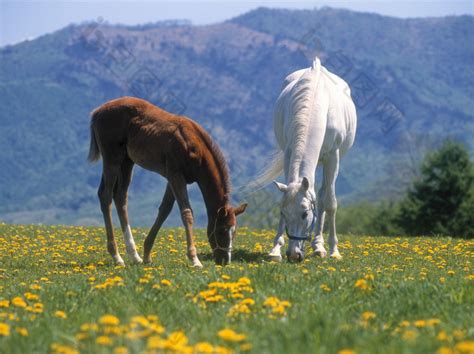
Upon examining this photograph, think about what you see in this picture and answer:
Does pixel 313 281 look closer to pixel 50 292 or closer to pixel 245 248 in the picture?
pixel 50 292

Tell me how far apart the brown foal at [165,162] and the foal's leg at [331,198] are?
2691mm

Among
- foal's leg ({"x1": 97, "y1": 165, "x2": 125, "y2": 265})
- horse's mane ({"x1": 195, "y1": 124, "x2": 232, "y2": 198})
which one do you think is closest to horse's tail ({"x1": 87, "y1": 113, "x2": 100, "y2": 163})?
foal's leg ({"x1": 97, "y1": 165, "x2": 125, "y2": 265})

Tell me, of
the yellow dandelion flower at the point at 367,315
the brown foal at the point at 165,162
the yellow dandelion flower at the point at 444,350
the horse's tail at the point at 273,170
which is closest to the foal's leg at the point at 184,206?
the brown foal at the point at 165,162

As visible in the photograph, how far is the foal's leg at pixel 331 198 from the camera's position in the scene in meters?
13.6

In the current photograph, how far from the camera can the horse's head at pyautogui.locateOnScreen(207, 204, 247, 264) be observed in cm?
1138

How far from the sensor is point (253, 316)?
6.36 metres

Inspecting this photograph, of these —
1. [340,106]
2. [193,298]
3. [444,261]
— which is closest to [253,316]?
[193,298]

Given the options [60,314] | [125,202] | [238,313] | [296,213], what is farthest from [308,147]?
[60,314]

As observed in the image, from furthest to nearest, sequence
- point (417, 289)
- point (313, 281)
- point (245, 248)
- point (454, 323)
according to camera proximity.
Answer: point (245, 248) < point (313, 281) < point (417, 289) < point (454, 323)

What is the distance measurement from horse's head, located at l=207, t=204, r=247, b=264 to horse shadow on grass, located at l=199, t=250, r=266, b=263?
89 cm

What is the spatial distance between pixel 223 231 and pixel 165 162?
1358 millimetres

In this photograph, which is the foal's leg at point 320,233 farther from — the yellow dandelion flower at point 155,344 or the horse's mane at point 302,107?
the yellow dandelion flower at point 155,344

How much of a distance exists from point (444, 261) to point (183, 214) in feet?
14.7

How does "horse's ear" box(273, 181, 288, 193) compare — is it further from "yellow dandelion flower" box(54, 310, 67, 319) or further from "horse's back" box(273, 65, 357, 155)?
"yellow dandelion flower" box(54, 310, 67, 319)
